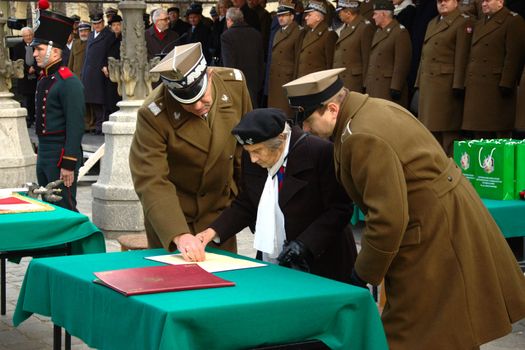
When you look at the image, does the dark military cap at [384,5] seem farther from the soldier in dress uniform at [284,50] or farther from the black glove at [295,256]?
the black glove at [295,256]

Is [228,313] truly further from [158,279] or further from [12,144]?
[12,144]

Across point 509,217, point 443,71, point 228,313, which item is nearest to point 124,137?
point 443,71

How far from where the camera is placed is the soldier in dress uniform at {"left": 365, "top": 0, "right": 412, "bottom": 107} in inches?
432

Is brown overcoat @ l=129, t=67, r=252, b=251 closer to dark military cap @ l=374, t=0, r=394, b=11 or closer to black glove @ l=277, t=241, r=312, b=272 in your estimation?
black glove @ l=277, t=241, r=312, b=272

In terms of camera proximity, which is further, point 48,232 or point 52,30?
point 52,30

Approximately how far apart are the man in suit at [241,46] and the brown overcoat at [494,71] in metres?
3.78

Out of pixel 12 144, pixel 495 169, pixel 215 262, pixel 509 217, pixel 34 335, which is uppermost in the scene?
pixel 495 169

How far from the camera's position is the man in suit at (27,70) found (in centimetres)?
1919

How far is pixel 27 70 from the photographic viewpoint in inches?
800

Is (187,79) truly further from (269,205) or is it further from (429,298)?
(429,298)

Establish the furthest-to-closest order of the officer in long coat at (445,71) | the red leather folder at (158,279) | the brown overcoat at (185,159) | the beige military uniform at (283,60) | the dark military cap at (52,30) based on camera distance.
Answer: the beige military uniform at (283,60)
the officer in long coat at (445,71)
the dark military cap at (52,30)
the brown overcoat at (185,159)
the red leather folder at (158,279)

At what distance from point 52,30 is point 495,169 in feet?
12.1

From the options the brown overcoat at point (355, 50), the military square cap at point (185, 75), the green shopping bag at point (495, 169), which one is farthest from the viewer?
the brown overcoat at point (355, 50)

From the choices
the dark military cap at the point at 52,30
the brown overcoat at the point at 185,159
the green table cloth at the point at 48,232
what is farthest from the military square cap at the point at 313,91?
the dark military cap at the point at 52,30
